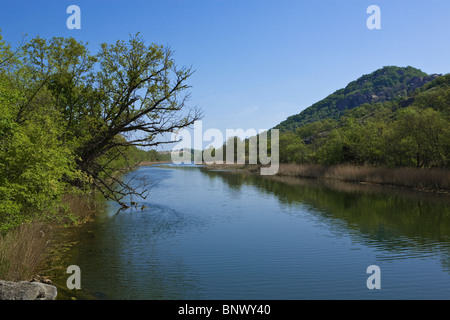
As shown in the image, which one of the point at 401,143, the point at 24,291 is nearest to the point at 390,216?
the point at 401,143

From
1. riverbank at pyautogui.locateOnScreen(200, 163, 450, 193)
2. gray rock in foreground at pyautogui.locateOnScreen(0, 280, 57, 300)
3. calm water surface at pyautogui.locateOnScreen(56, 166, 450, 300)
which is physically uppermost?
riverbank at pyautogui.locateOnScreen(200, 163, 450, 193)

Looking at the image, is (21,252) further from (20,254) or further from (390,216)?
(390,216)

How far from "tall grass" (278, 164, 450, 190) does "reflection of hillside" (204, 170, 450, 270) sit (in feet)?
7.52

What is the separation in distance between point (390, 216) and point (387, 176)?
2135 cm

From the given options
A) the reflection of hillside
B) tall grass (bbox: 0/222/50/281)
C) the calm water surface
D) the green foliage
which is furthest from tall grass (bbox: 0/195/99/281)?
the green foliage

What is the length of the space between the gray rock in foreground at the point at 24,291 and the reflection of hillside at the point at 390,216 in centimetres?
1397

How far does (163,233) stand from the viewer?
19906 mm

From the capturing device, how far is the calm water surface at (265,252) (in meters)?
11.6

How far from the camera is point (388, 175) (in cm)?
4431

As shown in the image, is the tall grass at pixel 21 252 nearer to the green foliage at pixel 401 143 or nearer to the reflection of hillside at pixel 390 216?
the reflection of hillside at pixel 390 216

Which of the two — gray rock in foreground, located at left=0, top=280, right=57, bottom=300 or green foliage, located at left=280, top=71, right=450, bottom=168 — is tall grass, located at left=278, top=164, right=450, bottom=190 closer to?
green foliage, located at left=280, top=71, right=450, bottom=168

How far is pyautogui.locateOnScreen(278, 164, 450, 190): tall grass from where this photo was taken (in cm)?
3700
